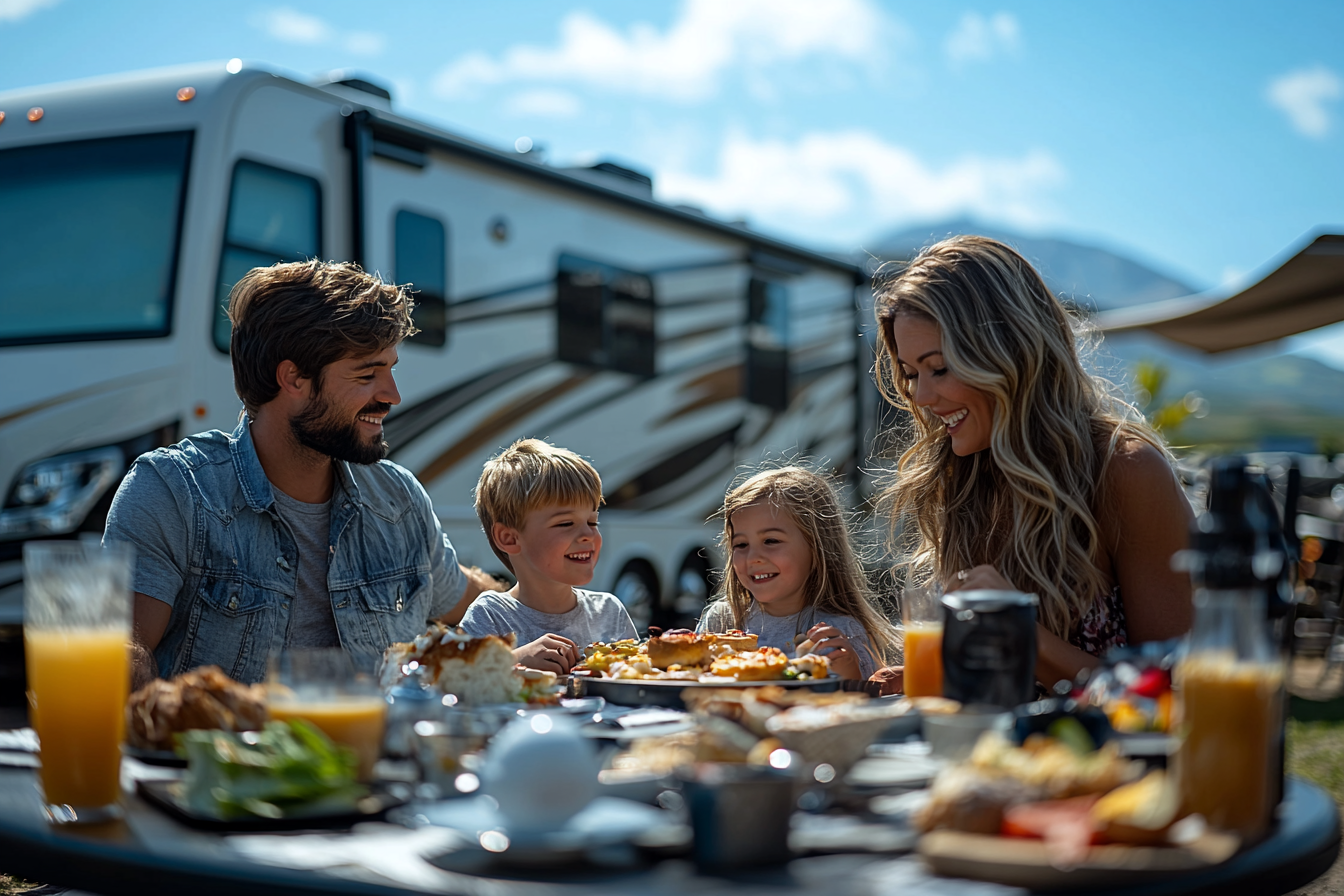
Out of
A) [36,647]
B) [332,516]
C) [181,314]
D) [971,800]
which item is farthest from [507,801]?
[181,314]

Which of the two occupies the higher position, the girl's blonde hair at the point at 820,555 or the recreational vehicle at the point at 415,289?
the recreational vehicle at the point at 415,289

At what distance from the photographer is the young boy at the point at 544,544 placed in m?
3.13

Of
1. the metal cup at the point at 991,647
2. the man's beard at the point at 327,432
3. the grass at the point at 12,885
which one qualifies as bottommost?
the grass at the point at 12,885

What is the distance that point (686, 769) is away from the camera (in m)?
1.24

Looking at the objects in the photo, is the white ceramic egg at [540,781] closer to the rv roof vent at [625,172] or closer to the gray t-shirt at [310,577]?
the gray t-shirt at [310,577]

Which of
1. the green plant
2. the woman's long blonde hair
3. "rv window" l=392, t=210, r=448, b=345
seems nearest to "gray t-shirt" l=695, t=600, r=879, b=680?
the woman's long blonde hair

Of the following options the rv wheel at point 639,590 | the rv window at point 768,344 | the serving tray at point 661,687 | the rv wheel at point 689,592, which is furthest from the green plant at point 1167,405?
the serving tray at point 661,687

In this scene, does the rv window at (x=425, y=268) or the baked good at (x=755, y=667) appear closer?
the baked good at (x=755, y=667)

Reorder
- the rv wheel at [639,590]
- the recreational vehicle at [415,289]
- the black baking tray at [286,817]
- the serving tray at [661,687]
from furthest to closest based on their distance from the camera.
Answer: the rv wheel at [639,590] → the recreational vehicle at [415,289] → the serving tray at [661,687] → the black baking tray at [286,817]

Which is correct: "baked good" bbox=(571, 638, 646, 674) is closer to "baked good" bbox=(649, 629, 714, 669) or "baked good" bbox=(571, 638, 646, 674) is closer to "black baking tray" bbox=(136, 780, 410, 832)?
"baked good" bbox=(649, 629, 714, 669)

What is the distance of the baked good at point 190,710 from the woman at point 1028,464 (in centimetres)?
134

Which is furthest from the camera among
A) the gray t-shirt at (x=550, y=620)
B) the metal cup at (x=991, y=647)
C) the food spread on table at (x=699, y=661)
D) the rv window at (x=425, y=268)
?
the rv window at (x=425, y=268)

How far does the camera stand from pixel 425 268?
260 inches

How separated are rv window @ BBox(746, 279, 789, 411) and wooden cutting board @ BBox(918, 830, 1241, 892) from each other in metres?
8.11
